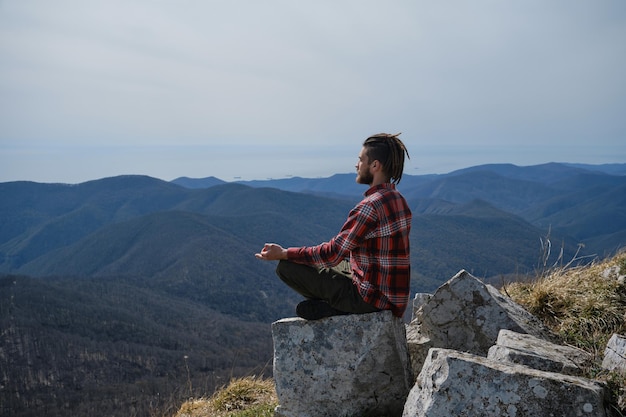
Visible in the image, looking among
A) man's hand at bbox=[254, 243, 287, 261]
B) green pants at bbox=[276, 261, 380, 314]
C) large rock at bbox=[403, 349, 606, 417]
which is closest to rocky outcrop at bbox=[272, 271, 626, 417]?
large rock at bbox=[403, 349, 606, 417]

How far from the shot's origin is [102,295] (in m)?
192

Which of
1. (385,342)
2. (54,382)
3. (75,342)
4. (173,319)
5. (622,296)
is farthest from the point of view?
(173,319)

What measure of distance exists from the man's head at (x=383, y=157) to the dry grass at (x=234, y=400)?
4.49 metres

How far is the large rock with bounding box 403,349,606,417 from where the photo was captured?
12.1ft

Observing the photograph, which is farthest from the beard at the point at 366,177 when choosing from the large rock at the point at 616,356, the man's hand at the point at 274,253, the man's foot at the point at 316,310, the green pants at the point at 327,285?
the large rock at the point at 616,356

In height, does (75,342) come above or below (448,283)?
below

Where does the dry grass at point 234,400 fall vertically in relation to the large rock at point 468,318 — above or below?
below

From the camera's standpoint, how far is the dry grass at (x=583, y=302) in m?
6.37

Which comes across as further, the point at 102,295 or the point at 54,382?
the point at 102,295

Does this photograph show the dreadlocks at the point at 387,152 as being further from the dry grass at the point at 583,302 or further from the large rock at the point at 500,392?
the dry grass at the point at 583,302

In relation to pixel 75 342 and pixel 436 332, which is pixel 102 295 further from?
pixel 436 332

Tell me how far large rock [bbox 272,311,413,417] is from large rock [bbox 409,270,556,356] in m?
1.17

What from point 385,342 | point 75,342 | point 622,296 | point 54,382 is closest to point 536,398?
point 385,342

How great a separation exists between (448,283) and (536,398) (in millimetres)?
2803
